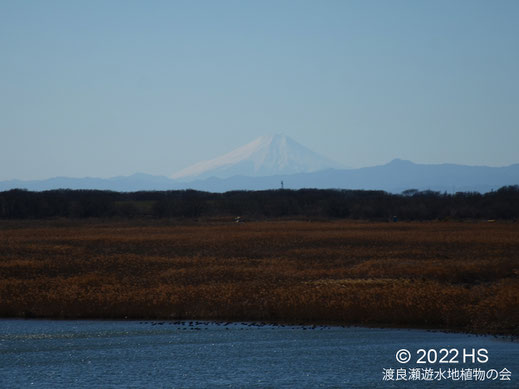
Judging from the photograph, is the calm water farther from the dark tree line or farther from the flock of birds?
the dark tree line

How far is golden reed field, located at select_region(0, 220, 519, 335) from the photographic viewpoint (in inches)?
1155

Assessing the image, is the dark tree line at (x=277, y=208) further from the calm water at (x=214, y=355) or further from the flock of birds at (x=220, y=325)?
the calm water at (x=214, y=355)

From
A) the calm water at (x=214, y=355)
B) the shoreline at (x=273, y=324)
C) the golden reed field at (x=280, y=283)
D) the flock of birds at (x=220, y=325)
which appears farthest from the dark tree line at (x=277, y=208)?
the calm water at (x=214, y=355)

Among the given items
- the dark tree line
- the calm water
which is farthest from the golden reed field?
the dark tree line

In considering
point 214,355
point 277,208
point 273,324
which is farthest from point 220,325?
point 277,208

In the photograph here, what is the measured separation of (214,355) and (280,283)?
13679mm

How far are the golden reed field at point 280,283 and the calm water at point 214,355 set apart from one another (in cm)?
172

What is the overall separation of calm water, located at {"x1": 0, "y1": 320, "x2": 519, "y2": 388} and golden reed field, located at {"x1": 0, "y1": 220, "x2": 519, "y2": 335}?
172cm

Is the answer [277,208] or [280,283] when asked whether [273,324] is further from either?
[277,208]

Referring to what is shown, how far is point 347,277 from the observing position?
40.0 meters

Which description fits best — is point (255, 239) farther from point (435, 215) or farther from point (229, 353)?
point (435, 215)

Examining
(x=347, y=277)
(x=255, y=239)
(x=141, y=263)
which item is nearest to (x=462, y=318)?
(x=347, y=277)

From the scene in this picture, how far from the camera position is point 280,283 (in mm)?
37312

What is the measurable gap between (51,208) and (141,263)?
334 feet
